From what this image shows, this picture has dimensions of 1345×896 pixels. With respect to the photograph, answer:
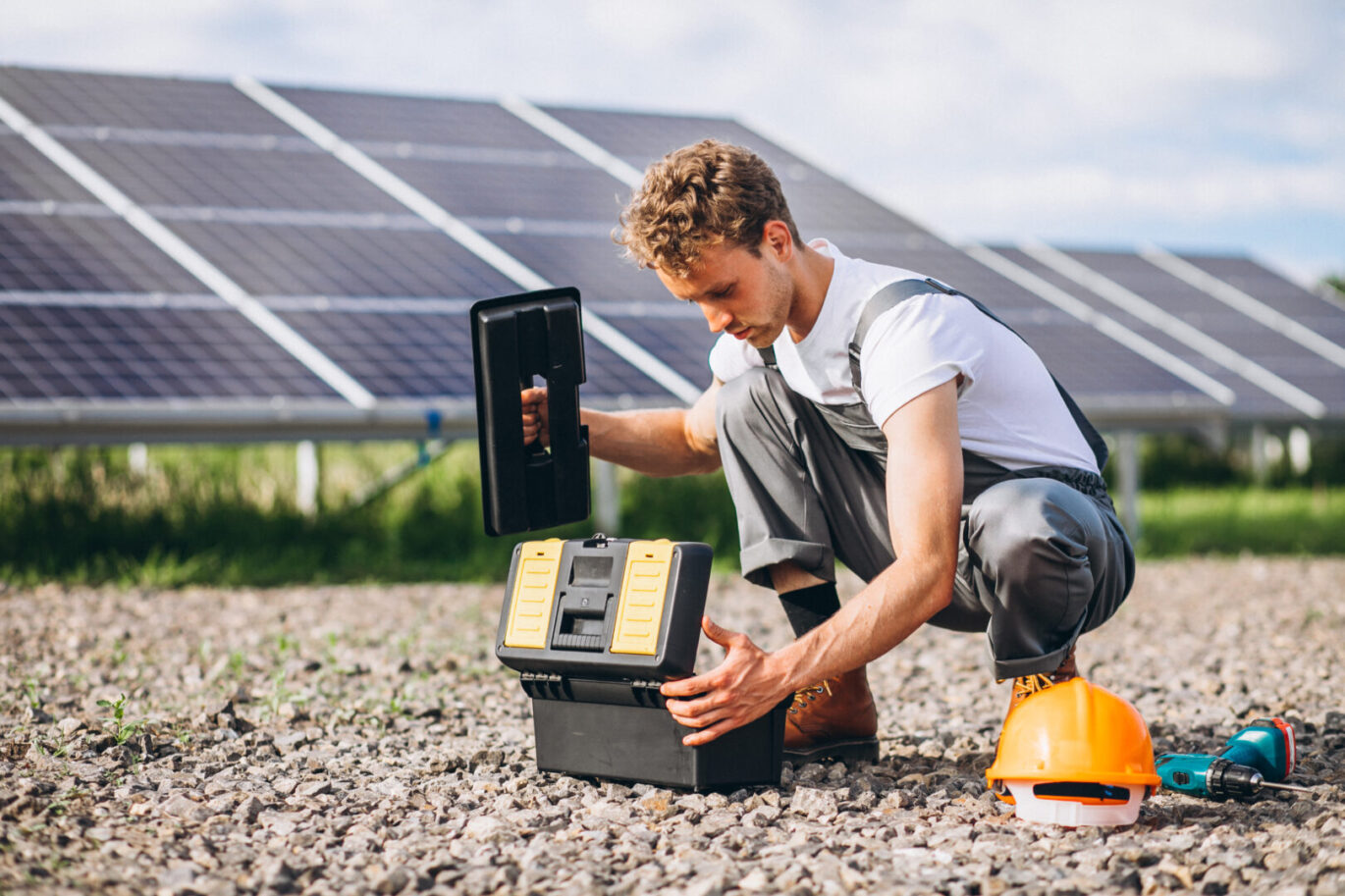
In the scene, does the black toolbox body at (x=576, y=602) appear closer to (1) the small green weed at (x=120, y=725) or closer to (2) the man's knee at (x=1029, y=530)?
(2) the man's knee at (x=1029, y=530)

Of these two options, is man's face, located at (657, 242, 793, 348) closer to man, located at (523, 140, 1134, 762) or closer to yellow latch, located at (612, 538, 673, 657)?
man, located at (523, 140, 1134, 762)

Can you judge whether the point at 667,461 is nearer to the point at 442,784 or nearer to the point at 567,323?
the point at 567,323

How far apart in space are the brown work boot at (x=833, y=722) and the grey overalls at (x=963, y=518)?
248 millimetres

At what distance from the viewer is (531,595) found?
8.07 ft

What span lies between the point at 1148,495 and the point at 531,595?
33.5ft

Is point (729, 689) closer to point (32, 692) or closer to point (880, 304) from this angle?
point (880, 304)

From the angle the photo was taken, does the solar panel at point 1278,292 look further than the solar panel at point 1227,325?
Yes

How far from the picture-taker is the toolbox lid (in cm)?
253

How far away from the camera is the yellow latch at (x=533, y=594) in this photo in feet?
7.93

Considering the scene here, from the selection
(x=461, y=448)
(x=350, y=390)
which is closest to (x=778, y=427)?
(x=350, y=390)

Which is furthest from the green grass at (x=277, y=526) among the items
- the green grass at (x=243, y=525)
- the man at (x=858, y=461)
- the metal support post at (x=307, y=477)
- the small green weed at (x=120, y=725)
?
the man at (x=858, y=461)

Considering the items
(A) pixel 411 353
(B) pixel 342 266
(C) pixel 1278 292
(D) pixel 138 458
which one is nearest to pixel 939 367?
(A) pixel 411 353

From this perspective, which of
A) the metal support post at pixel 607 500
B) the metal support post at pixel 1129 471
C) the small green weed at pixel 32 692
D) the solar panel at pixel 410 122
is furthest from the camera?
the solar panel at pixel 410 122

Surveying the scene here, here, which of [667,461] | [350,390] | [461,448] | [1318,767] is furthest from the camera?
[461,448]
